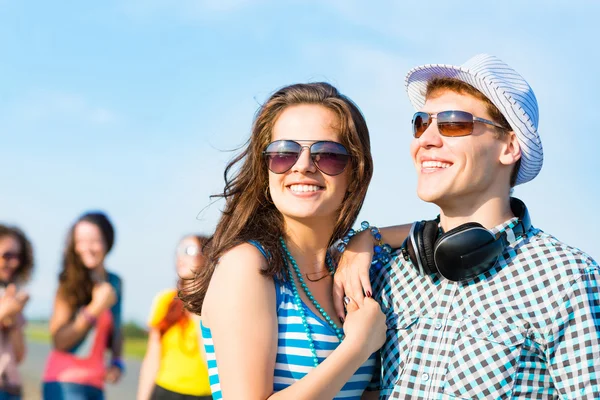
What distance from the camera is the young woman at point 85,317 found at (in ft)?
25.0

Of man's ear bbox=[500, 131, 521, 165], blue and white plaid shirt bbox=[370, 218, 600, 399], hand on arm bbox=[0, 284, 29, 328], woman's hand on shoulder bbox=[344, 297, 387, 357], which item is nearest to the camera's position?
blue and white plaid shirt bbox=[370, 218, 600, 399]

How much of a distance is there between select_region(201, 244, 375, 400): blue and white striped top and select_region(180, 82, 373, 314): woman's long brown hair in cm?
31

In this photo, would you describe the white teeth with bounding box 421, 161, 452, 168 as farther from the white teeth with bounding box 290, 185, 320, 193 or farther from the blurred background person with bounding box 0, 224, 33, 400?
the blurred background person with bounding box 0, 224, 33, 400

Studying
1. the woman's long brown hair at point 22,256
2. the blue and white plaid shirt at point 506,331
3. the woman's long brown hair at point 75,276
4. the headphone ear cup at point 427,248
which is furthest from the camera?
the woman's long brown hair at point 75,276

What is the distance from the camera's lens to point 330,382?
2.88 meters

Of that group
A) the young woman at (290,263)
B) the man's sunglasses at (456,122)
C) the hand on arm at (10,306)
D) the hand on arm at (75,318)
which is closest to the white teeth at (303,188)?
the young woman at (290,263)

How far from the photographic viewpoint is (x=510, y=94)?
3232mm

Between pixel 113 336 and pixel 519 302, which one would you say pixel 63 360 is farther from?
pixel 519 302

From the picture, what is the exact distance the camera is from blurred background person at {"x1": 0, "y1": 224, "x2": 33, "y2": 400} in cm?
709

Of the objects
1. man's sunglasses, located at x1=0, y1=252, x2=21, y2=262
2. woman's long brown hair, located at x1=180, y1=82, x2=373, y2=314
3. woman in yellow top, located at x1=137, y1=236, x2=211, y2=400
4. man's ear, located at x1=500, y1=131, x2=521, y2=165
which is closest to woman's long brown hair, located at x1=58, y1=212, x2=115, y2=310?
man's sunglasses, located at x1=0, y1=252, x2=21, y2=262

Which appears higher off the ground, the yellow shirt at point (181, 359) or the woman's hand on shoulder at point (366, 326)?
the woman's hand on shoulder at point (366, 326)

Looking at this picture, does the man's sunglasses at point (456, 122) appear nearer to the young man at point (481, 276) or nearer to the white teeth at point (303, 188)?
the young man at point (481, 276)

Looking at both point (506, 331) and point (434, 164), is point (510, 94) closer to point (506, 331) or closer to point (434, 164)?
point (434, 164)

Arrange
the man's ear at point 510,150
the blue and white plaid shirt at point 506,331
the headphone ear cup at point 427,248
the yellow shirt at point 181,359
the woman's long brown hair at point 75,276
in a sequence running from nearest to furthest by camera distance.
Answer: the blue and white plaid shirt at point 506,331
the headphone ear cup at point 427,248
the man's ear at point 510,150
the yellow shirt at point 181,359
the woman's long brown hair at point 75,276
